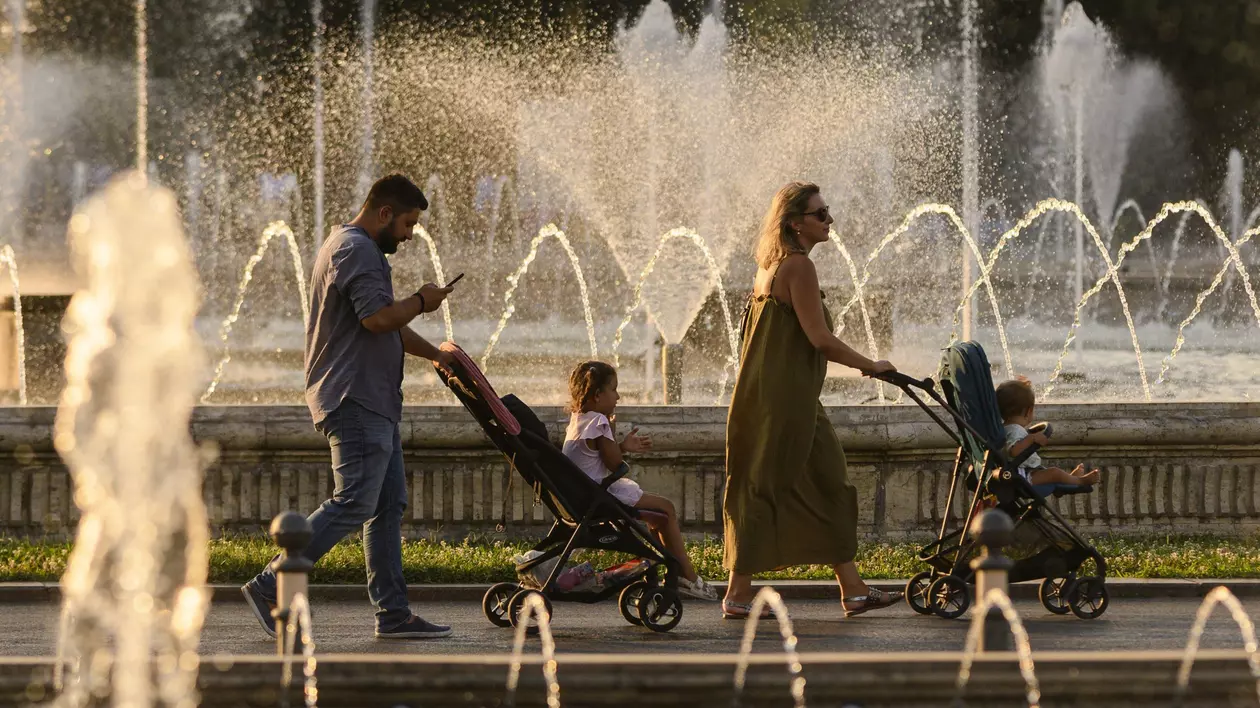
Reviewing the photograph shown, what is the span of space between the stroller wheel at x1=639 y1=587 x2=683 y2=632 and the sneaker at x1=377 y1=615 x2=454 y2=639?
2.22ft

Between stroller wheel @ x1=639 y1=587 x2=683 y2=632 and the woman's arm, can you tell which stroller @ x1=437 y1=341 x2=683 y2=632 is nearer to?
stroller wheel @ x1=639 y1=587 x2=683 y2=632

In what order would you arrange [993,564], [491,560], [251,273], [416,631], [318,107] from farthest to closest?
[318,107]
[251,273]
[491,560]
[416,631]
[993,564]

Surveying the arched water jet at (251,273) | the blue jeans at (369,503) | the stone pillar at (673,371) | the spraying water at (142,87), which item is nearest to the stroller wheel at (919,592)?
the blue jeans at (369,503)

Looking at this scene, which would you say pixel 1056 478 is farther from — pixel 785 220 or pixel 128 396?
pixel 128 396

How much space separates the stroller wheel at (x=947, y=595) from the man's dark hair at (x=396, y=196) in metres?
2.24

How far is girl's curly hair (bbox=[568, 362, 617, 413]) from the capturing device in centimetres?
741

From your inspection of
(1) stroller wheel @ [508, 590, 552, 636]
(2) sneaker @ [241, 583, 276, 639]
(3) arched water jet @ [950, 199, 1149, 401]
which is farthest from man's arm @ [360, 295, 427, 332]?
(3) arched water jet @ [950, 199, 1149, 401]

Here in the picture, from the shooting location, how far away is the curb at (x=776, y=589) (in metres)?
8.25

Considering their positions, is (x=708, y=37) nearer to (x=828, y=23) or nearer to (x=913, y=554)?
(x=828, y=23)

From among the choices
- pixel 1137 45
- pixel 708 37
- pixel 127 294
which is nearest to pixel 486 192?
pixel 708 37

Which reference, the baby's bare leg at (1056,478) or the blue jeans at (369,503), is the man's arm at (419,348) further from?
the baby's bare leg at (1056,478)

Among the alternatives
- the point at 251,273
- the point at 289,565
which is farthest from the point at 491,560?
the point at 251,273

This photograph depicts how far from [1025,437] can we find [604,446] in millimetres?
1510

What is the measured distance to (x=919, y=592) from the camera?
7.65 metres
